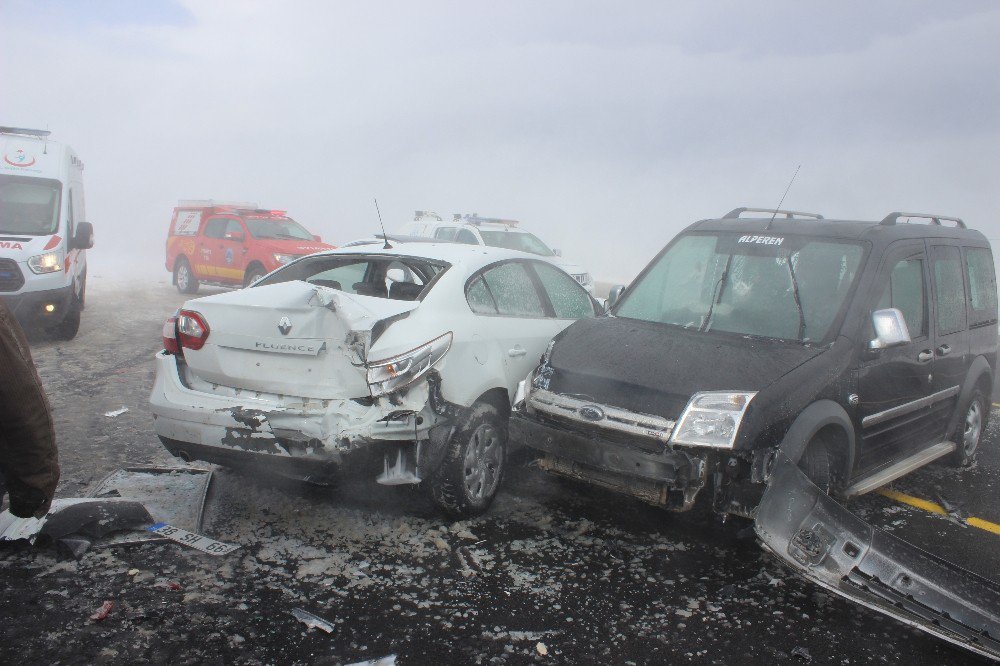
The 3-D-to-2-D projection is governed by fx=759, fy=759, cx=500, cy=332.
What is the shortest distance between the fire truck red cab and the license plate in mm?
10449

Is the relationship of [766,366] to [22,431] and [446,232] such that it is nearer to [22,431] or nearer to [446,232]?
[22,431]

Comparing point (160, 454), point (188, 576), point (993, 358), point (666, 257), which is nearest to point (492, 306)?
point (666, 257)

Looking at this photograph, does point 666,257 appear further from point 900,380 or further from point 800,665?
point 800,665

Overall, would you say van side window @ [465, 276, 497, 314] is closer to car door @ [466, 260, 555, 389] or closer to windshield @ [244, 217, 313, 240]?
car door @ [466, 260, 555, 389]

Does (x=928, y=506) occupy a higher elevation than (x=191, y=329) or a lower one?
lower

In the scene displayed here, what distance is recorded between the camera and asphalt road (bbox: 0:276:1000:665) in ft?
10.4

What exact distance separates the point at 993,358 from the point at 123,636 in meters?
6.31

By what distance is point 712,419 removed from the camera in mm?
3791

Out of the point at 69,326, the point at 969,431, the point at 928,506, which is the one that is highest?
the point at 969,431

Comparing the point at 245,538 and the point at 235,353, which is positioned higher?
the point at 235,353

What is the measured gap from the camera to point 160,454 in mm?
5465

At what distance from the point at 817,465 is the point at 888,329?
2.90 feet

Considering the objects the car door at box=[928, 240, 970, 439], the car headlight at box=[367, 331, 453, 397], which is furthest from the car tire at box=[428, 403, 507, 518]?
the car door at box=[928, 240, 970, 439]

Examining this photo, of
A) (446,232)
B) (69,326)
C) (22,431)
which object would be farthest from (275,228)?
(22,431)
